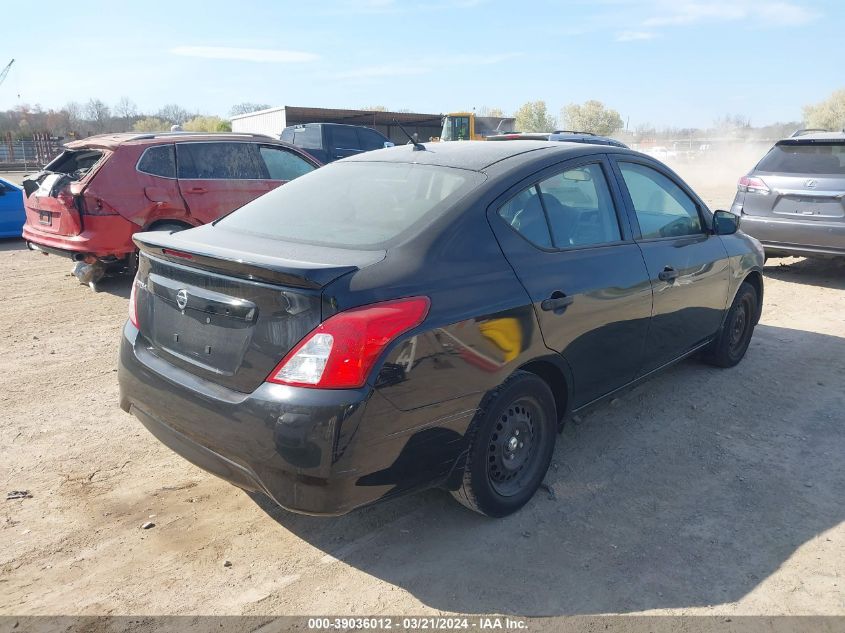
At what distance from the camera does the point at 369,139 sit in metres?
16.2

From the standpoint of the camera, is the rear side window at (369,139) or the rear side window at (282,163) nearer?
the rear side window at (282,163)

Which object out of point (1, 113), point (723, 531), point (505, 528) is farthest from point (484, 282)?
point (1, 113)

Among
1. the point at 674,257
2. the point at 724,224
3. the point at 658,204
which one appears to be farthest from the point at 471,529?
the point at 724,224

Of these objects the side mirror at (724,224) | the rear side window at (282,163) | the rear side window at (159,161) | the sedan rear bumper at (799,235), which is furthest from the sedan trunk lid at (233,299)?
the sedan rear bumper at (799,235)

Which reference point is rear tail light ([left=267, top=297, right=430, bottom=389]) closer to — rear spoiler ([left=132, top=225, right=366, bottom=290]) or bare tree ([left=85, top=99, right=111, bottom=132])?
rear spoiler ([left=132, top=225, right=366, bottom=290])

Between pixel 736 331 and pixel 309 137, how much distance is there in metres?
12.7

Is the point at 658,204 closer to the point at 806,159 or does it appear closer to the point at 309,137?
the point at 806,159

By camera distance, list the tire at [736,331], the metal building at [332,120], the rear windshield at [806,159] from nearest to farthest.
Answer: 1. the tire at [736,331]
2. the rear windshield at [806,159]
3. the metal building at [332,120]

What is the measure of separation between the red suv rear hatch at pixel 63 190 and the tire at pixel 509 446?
5.61 m

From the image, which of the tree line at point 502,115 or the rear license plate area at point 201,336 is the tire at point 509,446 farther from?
the tree line at point 502,115

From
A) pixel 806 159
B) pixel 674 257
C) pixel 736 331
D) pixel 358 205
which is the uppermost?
pixel 358 205

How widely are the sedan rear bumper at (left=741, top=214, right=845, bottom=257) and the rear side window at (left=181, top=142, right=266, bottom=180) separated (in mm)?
6182

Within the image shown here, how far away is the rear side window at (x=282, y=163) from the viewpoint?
26.8 ft

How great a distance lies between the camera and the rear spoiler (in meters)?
2.42
